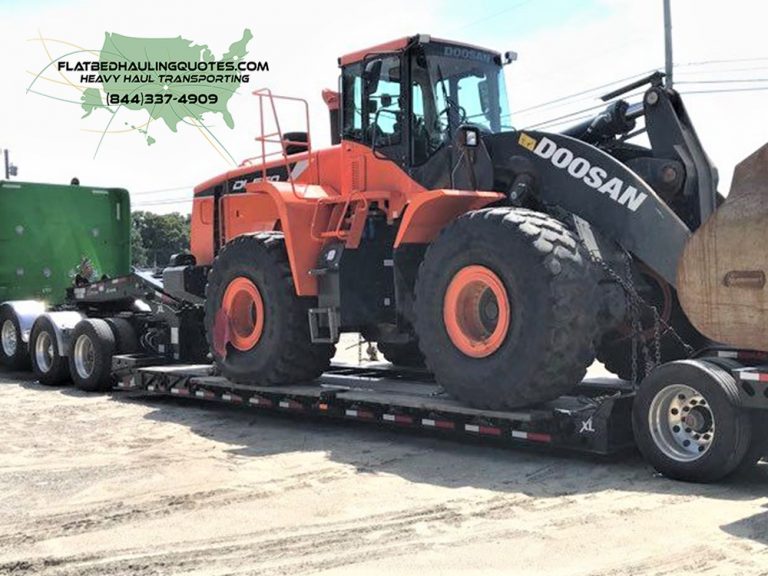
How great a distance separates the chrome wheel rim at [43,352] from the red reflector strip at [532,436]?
8.63 m

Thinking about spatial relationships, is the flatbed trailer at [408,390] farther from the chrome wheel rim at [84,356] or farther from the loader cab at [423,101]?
the loader cab at [423,101]

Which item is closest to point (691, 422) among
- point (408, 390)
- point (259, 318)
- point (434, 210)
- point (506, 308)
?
point (506, 308)

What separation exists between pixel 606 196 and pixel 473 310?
4.52 ft

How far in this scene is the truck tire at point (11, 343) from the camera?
1398 cm

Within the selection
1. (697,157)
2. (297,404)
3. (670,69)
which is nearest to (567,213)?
(697,157)

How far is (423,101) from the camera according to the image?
8.32m

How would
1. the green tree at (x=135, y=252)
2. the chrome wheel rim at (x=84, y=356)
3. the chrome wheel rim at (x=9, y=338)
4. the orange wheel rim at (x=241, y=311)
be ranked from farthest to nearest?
the green tree at (x=135, y=252) < the chrome wheel rim at (x=9, y=338) < the chrome wheel rim at (x=84, y=356) < the orange wheel rim at (x=241, y=311)

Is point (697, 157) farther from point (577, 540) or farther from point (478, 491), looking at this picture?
point (577, 540)

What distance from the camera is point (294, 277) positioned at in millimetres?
8734

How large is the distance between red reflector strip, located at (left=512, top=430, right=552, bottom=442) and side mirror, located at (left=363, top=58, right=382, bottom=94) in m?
3.62

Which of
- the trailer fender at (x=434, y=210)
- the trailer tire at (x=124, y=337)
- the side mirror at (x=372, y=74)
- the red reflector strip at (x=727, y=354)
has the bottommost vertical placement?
the red reflector strip at (x=727, y=354)

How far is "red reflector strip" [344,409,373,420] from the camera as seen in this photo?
8.04 m

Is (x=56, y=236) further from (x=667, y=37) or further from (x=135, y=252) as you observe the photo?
(x=667, y=37)

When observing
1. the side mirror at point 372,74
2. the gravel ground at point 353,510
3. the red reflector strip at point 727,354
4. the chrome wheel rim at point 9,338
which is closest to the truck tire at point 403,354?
the gravel ground at point 353,510
